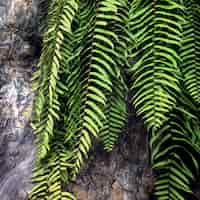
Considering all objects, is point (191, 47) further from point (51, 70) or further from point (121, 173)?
point (121, 173)

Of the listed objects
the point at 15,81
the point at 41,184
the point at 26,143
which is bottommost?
the point at 41,184

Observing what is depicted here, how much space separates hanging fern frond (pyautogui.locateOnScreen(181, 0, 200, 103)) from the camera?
1.52 meters

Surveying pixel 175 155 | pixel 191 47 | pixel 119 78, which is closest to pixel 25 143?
pixel 119 78

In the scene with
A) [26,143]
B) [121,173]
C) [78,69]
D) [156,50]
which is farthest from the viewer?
[26,143]

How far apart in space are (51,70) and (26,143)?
0.75 m

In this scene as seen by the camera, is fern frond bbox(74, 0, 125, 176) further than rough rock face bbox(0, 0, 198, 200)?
No

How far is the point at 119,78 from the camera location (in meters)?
1.69

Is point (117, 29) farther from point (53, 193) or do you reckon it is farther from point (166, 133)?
point (53, 193)

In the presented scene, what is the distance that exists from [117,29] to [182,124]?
21.3 inches

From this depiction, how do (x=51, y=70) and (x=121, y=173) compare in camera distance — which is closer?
(x=51, y=70)

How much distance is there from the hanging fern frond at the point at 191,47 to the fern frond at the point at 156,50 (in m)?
0.04

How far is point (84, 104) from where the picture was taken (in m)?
1.58

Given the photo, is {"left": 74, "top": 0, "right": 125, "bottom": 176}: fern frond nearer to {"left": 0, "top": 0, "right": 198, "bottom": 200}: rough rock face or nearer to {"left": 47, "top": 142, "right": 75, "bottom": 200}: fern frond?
{"left": 47, "top": 142, "right": 75, "bottom": 200}: fern frond

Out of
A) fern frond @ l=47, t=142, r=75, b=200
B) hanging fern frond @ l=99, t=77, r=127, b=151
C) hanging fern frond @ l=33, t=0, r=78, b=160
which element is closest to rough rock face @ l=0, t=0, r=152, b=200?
fern frond @ l=47, t=142, r=75, b=200
